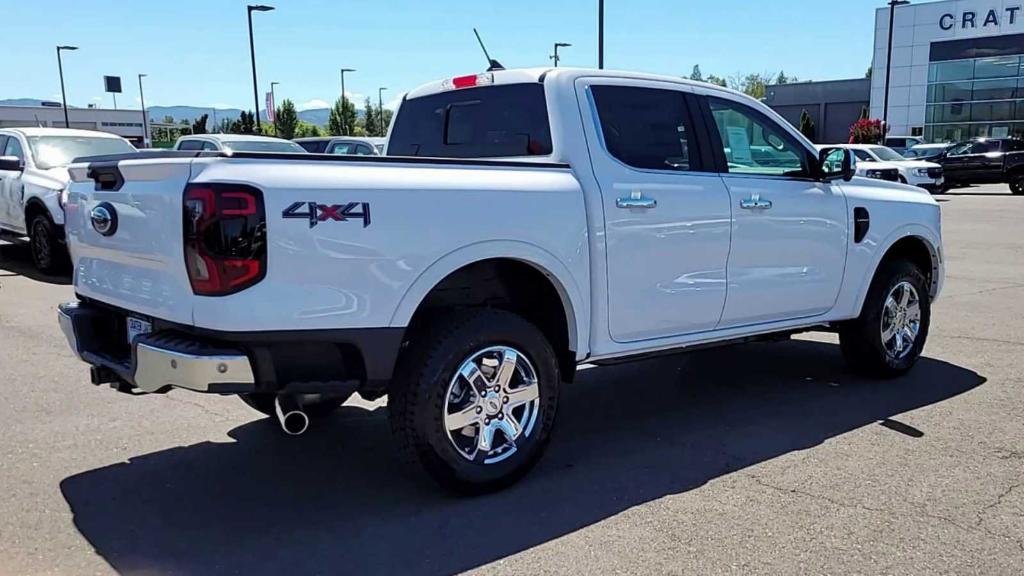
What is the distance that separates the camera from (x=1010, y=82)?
46.8m

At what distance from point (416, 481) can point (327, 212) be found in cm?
146

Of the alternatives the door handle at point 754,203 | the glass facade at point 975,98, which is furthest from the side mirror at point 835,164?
the glass facade at point 975,98

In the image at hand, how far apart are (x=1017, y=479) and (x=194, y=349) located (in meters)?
3.85

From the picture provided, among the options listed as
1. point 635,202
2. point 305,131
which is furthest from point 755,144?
point 305,131

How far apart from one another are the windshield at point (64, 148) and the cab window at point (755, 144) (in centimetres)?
877

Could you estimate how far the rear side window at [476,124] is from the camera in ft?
14.9

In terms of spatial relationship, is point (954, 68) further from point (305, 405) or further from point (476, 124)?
point (305, 405)

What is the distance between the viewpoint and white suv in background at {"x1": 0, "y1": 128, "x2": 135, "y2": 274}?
34.4ft

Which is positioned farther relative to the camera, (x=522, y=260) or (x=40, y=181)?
(x=40, y=181)

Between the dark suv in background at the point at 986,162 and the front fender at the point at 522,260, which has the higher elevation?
the front fender at the point at 522,260

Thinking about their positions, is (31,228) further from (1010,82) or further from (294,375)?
(1010,82)

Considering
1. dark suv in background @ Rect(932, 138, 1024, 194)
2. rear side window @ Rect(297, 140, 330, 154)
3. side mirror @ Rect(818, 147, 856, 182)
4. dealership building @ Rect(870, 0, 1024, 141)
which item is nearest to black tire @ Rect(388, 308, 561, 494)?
side mirror @ Rect(818, 147, 856, 182)

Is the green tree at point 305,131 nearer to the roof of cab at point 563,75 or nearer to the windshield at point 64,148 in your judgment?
the windshield at point 64,148

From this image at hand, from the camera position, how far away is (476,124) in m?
4.93
